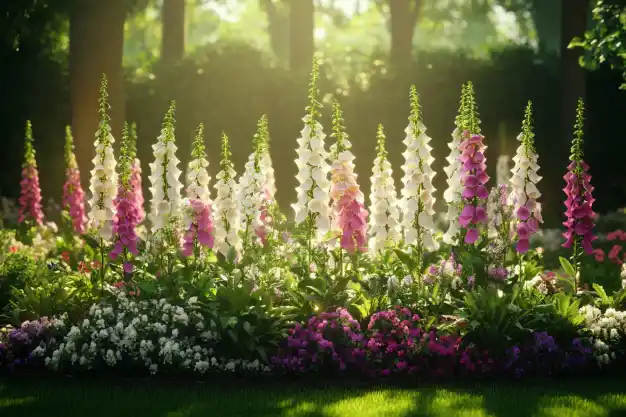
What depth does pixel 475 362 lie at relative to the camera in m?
7.79

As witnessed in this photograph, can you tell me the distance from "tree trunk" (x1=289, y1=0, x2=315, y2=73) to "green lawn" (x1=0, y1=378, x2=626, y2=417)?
1532 centimetres

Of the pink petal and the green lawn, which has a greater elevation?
the pink petal

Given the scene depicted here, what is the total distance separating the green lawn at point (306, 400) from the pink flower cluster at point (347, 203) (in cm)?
179

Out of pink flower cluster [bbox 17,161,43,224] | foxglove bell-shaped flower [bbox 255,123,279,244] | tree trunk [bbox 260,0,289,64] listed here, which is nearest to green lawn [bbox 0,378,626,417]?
foxglove bell-shaped flower [bbox 255,123,279,244]

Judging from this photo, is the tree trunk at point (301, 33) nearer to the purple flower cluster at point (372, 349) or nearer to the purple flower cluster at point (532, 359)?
the purple flower cluster at point (372, 349)

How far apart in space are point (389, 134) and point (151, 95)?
432cm

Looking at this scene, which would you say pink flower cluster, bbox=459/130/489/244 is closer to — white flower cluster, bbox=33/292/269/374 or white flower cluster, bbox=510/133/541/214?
white flower cluster, bbox=510/133/541/214

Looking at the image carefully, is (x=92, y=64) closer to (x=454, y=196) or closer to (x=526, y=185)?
(x=454, y=196)

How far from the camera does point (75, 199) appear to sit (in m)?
12.7

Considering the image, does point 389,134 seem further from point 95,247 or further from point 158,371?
point 158,371

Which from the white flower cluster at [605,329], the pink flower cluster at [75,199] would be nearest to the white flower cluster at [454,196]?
the white flower cluster at [605,329]

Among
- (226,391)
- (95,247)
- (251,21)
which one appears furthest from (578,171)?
(251,21)

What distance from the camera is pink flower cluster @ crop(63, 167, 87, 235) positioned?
12.7m

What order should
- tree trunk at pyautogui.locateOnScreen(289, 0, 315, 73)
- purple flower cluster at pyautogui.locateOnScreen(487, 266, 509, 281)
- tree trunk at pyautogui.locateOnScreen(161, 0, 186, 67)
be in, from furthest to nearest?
tree trunk at pyautogui.locateOnScreen(161, 0, 186, 67), tree trunk at pyautogui.locateOnScreen(289, 0, 315, 73), purple flower cluster at pyautogui.locateOnScreen(487, 266, 509, 281)
